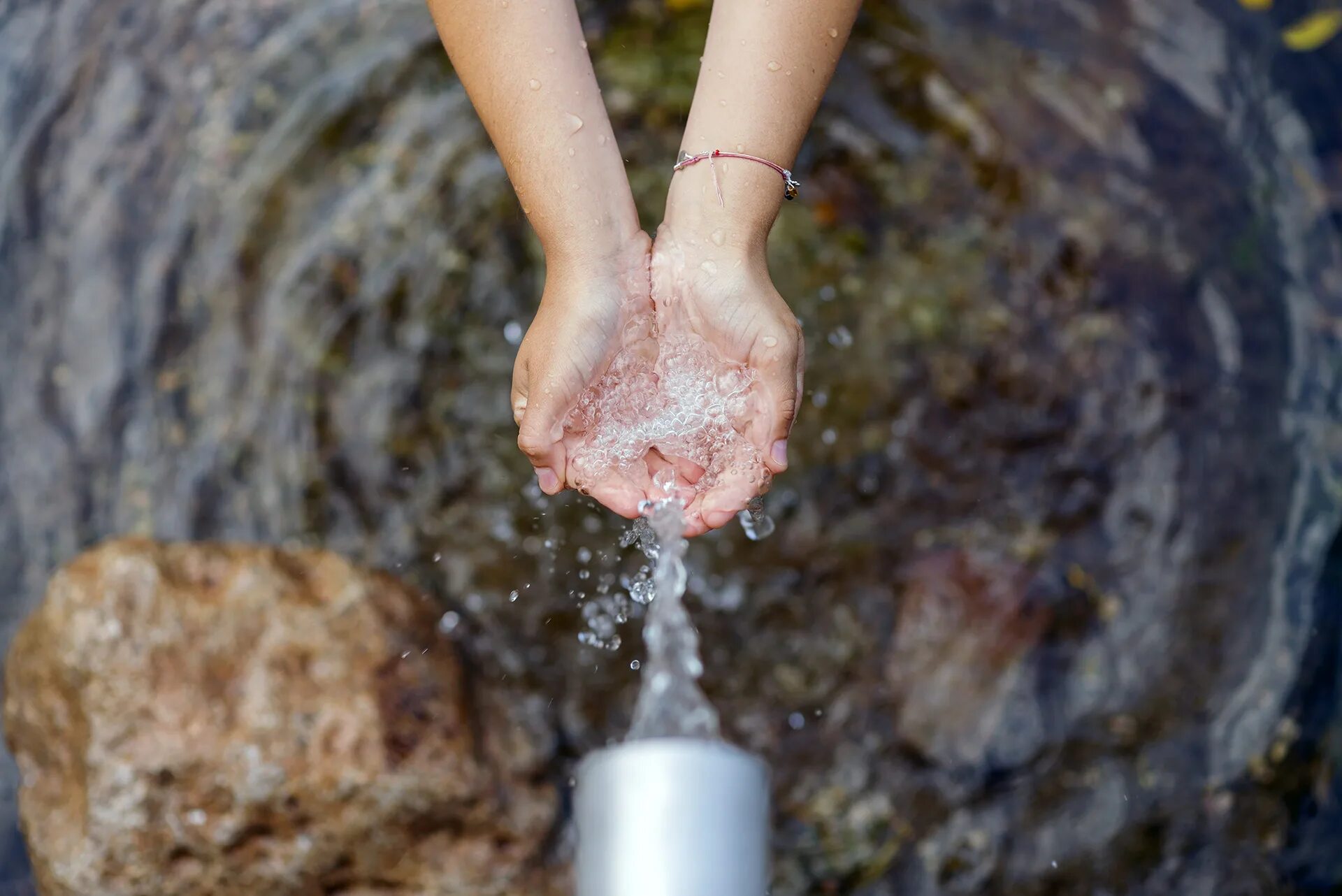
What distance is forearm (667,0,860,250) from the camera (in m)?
1.75

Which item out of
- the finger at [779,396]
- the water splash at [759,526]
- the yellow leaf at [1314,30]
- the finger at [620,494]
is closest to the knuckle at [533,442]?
the finger at [620,494]

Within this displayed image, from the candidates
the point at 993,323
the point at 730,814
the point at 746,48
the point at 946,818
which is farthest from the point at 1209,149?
the point at 730,814

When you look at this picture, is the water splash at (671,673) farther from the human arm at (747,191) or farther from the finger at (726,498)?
the human arm at (747,191)

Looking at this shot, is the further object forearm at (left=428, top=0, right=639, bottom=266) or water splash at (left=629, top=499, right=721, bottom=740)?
water splash at (left=629, top=499, right=721, bottom=740)

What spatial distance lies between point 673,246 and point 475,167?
1.12 metres

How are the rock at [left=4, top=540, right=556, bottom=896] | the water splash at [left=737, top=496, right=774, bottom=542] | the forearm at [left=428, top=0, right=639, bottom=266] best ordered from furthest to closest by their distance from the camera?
1. the water splash at [left=737, top=496, right=774, bottom=542]
2. the rock at [left=4, top=540, right=556, bottom=896]
3. the forearm at [left=428, top=0, right=639, bottom=266]

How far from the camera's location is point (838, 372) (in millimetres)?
2805

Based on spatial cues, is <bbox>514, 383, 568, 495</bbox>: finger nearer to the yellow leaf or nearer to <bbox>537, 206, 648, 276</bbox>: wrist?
<bbox>537, 206, 648, 276</bbox>: wrist

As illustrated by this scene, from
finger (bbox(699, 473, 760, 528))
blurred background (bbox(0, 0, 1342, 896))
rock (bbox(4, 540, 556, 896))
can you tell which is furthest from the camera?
blurred background (bbox(0, 0, 1342, 896))

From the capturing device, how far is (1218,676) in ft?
8.30

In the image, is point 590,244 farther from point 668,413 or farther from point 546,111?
point 668,413

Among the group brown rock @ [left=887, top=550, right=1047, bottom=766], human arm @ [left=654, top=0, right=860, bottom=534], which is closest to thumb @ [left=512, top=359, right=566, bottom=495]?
human arm @ [left=654, top=0, right=860, bottom=534]

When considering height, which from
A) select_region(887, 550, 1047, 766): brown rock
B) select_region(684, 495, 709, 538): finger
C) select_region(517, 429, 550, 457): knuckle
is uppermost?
select_region(517, 429, 550, 457): knuckle

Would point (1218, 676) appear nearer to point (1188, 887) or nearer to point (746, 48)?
point (1188, 887)
